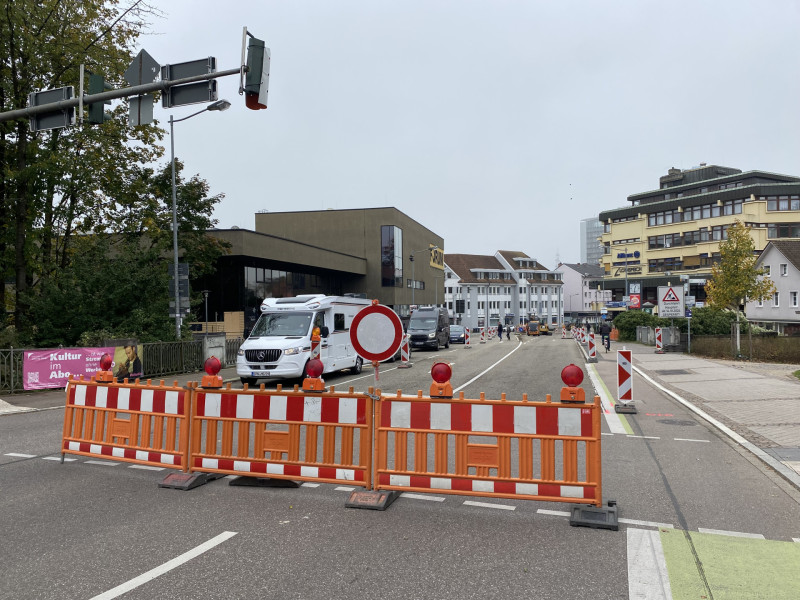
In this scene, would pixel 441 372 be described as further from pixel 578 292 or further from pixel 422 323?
pixel 578 292

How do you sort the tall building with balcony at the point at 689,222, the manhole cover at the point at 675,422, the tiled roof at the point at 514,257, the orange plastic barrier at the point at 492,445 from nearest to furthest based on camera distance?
the orange plastic barrier at the point at 492,445
the manhole cover at the point at 675,422
the tall building with balcony at the point at 689,222
the tiled roof at the point at 514,257

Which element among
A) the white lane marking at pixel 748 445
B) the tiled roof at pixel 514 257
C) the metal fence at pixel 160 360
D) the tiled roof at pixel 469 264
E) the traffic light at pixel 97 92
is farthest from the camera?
the tiled roof at pixel 514 257

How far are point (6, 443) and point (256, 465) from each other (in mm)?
5400

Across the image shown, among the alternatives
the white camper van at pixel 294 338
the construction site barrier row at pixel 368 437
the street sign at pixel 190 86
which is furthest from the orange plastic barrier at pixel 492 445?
the white camper van at pixel 294 338

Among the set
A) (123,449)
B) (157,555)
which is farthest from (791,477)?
(123,449)

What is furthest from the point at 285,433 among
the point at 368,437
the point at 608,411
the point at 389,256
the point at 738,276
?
the point at 389,256

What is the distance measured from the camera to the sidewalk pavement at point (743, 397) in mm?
8387

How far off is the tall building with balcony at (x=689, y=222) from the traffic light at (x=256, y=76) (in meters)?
61.5

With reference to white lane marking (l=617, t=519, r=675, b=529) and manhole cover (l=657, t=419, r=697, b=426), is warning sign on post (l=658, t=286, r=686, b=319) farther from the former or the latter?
white lane marking (l=617, t=519, r=675, b=529)

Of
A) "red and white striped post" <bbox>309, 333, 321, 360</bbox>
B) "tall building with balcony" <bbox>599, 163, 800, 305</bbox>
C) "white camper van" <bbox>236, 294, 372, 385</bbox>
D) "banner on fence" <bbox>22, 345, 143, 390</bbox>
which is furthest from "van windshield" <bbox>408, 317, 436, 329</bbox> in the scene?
"tall building with balcony" <bbox>599, 163, 800, 305</bbox>

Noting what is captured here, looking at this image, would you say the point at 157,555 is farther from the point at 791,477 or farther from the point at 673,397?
the point at 673,397

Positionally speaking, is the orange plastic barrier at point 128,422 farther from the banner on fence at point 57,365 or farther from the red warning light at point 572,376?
the banner on fence at point 57,365

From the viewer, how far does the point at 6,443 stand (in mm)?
9164

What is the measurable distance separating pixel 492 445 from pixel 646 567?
1.61 meters
